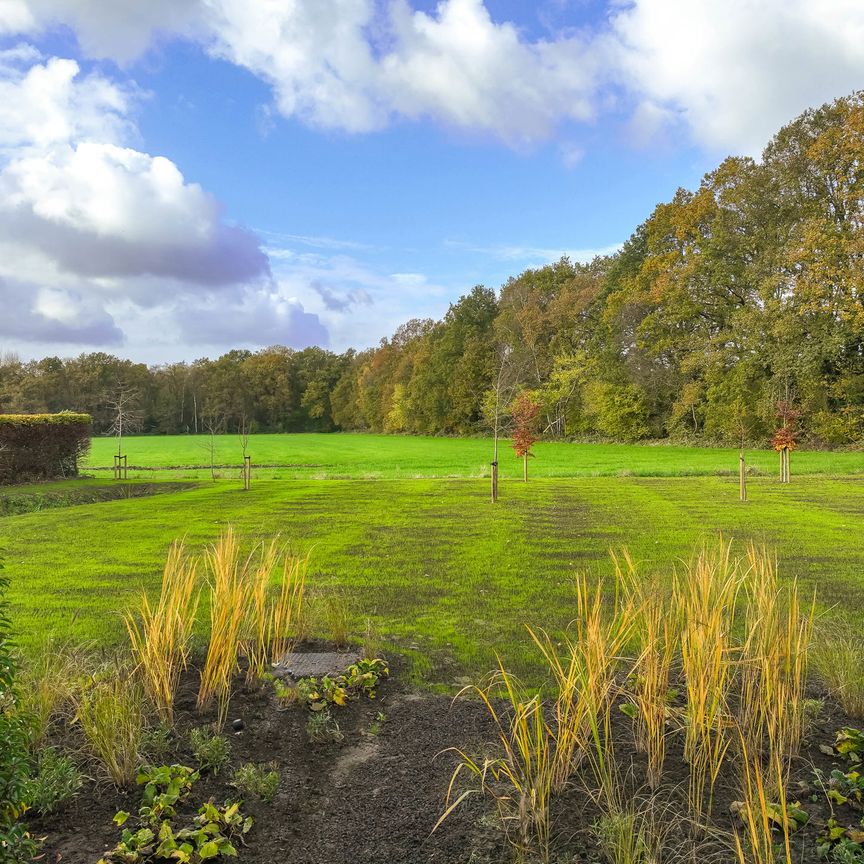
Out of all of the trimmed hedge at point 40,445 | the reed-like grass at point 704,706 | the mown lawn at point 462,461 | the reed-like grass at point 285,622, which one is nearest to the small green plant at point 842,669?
the reed-like grass at point 704,706

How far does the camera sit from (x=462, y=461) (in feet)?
113

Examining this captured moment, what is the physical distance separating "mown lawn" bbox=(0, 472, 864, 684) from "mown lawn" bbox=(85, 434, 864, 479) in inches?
272

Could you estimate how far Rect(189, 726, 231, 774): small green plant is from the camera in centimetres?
324

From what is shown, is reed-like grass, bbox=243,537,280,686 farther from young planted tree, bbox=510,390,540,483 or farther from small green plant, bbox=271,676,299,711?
young planted tree, bbox=510,390,540,483

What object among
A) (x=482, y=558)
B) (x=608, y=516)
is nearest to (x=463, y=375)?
(x=608, y=516)

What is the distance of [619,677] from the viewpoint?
170 inches

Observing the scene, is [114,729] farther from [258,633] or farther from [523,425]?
[523,425]

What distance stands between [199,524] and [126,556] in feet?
10.6

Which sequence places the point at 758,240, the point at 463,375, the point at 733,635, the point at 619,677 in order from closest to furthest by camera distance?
1. the point at 619,677
2. the point at 733,635
3. the point at 758,240
4. the point at 463,375

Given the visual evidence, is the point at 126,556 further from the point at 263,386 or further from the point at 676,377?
the point at 263,386

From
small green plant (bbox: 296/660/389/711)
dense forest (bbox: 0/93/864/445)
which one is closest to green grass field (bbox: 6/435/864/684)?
small green plant (bbox: 296/660/389/711)

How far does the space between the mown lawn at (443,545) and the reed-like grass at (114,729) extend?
1.98 m

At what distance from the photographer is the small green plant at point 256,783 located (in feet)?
9.95

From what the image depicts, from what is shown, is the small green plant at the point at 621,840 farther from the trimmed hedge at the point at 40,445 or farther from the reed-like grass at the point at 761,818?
the trimmed hedge at the point at 40,445
